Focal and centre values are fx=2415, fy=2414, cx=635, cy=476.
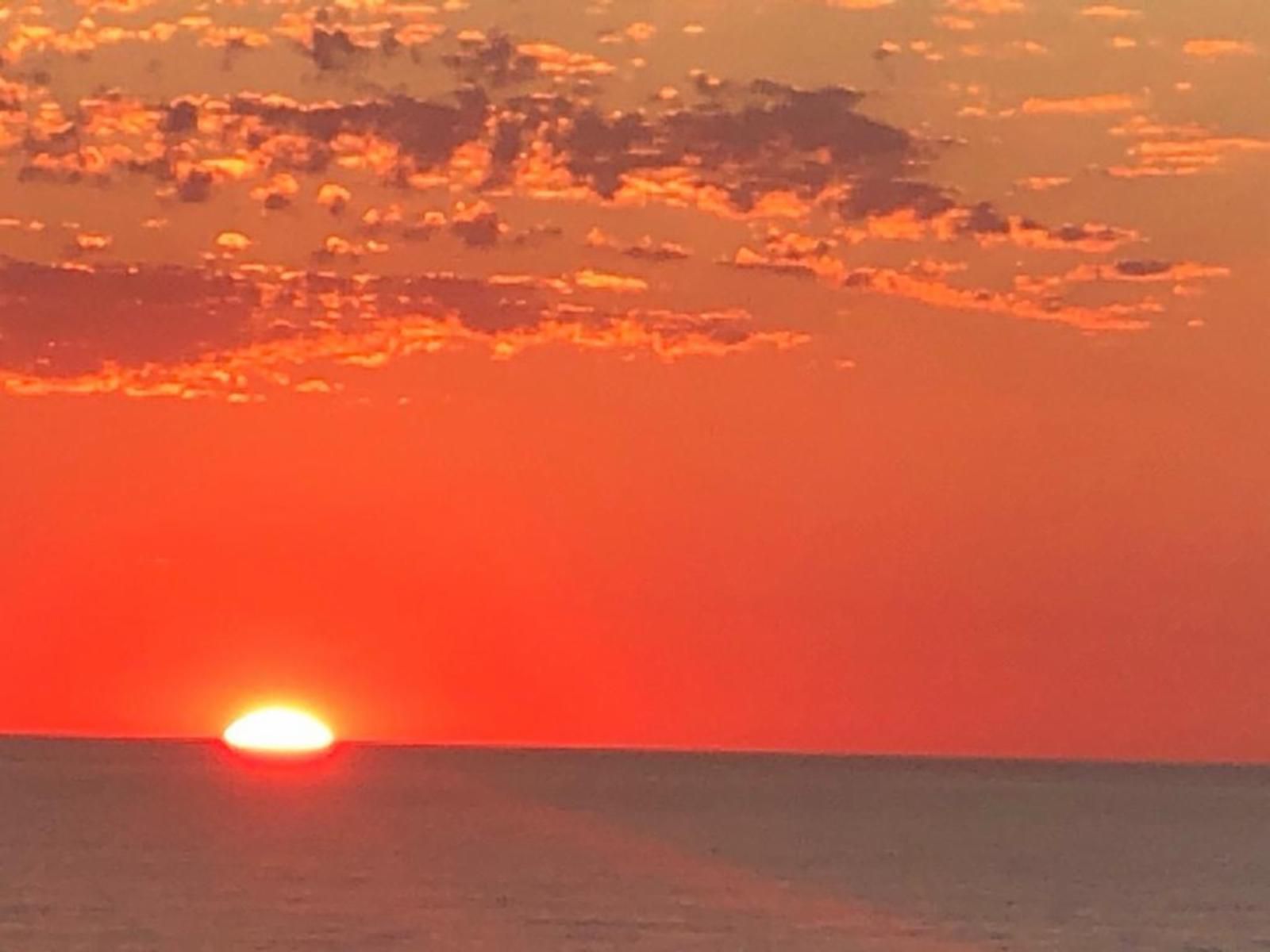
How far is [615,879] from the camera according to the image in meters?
39.5

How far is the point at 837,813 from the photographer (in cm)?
6931

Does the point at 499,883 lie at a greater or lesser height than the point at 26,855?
lesser

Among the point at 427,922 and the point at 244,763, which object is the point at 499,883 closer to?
the point at 427,922

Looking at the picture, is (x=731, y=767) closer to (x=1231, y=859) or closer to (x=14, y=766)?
(x=14, y=766)

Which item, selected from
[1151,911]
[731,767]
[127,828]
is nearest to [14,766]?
[731,767]

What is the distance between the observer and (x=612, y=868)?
42.5 metres

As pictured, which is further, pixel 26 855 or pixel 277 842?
pixel 277 842

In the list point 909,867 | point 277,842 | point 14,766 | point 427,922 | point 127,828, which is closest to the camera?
point 427,922

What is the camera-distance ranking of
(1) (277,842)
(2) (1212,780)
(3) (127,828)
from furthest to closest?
(2) (1212,780) → (3) (127,828) → (1) (277,842)

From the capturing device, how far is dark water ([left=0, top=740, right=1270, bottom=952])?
30672 mm

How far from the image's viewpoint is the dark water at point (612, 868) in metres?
30.7

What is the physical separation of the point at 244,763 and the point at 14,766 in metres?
12.8

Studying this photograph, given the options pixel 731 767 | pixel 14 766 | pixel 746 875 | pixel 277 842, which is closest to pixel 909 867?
pixel 746 875

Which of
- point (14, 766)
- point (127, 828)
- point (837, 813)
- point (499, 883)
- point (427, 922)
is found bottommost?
point (427, 922)
